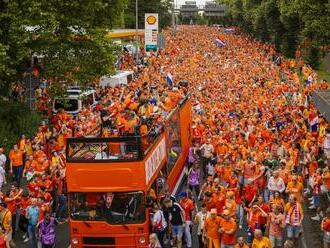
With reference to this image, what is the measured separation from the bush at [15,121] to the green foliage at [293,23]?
18.7 m

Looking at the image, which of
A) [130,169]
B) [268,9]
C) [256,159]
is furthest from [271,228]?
[268,9]

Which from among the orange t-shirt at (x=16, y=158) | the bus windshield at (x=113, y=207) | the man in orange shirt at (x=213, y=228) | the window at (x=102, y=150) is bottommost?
the orange t-shirt at (x=16, y=158)

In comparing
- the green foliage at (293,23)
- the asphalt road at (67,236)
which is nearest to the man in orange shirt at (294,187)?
the asphalt road at (67,236)

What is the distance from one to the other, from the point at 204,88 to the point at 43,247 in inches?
986

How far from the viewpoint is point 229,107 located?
3133cm

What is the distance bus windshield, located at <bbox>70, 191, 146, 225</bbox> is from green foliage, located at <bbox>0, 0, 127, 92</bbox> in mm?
12584

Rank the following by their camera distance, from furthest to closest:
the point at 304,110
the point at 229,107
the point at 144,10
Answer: the point at 144,10 → the point at 229,107 → the point at 304,110

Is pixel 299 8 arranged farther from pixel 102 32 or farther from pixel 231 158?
pixel 231 158

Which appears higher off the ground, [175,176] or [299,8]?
[299,8]

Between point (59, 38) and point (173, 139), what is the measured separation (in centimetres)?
1031

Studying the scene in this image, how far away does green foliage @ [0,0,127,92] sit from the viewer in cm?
2622

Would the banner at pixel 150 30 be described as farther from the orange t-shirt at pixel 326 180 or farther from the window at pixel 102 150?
the window at pixel 102 150

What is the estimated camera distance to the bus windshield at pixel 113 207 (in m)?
13.9

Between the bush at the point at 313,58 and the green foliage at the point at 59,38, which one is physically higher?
the green foliage at the point at 59,38
